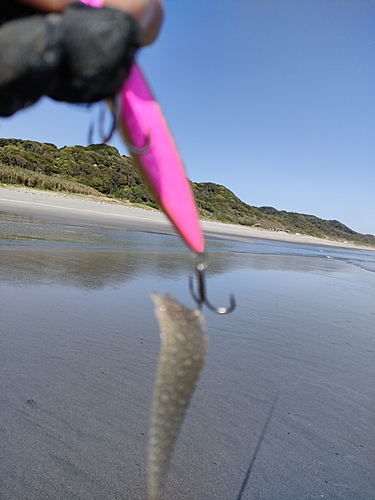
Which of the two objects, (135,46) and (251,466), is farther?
(251,466)

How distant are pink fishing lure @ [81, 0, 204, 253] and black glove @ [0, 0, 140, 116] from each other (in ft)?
0.16

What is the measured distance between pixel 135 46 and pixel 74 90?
130 mm

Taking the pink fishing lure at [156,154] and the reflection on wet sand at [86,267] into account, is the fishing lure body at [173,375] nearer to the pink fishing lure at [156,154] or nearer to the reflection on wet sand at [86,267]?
the pink fishing lure at [156,154]

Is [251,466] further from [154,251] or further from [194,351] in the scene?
[154,251]

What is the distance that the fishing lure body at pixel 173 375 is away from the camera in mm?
866

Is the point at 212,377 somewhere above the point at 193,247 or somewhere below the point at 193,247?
below

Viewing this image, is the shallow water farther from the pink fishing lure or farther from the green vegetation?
the green vegetation

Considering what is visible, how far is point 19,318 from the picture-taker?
12.5 ft

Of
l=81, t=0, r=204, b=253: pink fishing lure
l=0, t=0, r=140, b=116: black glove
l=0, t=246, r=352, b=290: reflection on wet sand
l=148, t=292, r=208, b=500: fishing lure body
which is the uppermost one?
l=0, t=0, r=140, b=116: black glove

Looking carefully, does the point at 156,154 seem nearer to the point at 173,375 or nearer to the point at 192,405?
the point at 173,375

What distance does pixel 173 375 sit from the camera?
2.83 feet

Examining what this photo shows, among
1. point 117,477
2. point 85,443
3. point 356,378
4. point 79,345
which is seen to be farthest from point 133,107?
point 356,378

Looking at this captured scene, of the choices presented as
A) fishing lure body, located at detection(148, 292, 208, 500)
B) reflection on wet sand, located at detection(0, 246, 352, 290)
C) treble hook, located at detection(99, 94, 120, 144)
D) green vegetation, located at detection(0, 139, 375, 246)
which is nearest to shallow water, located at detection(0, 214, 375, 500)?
reflection on wet sand, located at detection(0, 246, 352, 290)

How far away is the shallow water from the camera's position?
196 centimetres
